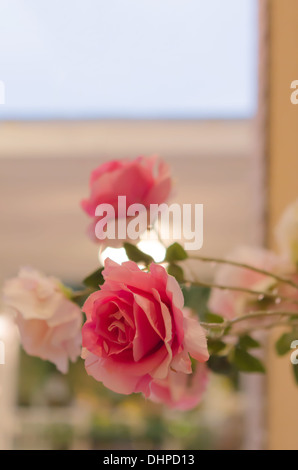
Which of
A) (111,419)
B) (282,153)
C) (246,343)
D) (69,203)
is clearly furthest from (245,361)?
(111,419)

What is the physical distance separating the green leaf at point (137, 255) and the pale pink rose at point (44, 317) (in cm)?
6

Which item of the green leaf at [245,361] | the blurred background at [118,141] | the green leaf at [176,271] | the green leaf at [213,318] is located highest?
the blurred background at [118,141]

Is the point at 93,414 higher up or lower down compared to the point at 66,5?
lower down

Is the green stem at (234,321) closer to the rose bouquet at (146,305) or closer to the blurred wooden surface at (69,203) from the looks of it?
the rose bouquet at (146,305)

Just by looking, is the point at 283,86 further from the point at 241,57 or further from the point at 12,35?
the point at 241,57

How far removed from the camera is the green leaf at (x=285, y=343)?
48 centimetres

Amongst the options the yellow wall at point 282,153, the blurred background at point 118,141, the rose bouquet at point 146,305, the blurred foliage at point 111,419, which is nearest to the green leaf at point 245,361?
the rose bouquet at point 146,305

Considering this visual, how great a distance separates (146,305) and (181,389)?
0.67 feet

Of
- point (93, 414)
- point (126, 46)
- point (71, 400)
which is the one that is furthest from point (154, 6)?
point (71, 400)

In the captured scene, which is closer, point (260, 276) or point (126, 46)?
point (260, 276)

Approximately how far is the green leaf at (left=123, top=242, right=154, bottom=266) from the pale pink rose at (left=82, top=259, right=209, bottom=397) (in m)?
0.10

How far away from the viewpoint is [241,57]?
5.03ft

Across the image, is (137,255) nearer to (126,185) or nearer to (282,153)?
(126,185)

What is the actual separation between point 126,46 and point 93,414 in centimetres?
312
